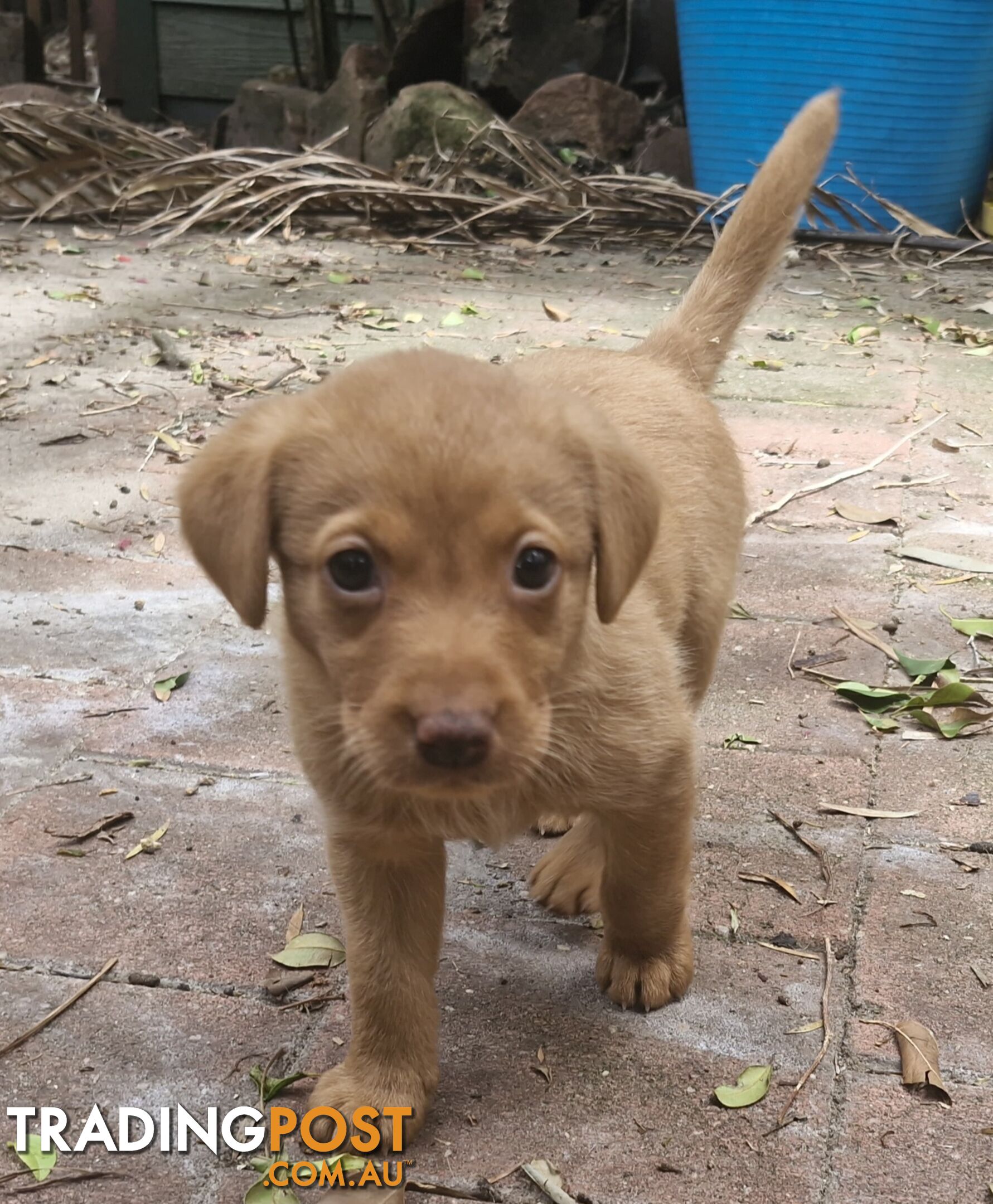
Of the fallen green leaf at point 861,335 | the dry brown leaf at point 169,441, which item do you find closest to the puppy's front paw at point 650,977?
the dry brown leaf at point 169,441

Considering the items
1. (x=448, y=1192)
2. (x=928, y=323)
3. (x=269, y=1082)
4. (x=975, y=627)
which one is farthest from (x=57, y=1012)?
(x=928, y=323)

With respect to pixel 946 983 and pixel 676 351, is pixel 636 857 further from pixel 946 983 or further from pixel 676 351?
pixel 676 351

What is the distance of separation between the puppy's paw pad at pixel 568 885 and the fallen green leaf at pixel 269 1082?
2.50 ft

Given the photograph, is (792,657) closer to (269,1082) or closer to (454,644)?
(269,1082)

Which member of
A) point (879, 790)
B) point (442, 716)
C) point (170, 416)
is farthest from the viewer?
point (170, 416)

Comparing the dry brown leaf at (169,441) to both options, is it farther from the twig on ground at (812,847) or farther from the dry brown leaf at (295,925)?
the twig on ground at (812,847)

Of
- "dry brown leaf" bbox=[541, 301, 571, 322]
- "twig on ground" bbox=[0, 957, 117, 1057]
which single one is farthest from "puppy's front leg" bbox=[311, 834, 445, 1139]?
"dry brown leaf" bbox=[541, 301, 571, 322]

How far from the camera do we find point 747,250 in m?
3.67

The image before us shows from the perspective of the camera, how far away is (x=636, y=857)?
2.71 metres

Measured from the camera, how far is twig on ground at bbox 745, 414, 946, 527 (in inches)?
207

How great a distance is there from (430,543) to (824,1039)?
1326 mm

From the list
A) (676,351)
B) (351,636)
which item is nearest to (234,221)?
(676,351)

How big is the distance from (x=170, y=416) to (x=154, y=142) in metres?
4.77

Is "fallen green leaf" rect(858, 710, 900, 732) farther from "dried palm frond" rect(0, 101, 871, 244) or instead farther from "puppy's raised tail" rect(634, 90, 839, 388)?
"dried palm frond" rect(0, 101, 871, 244)
